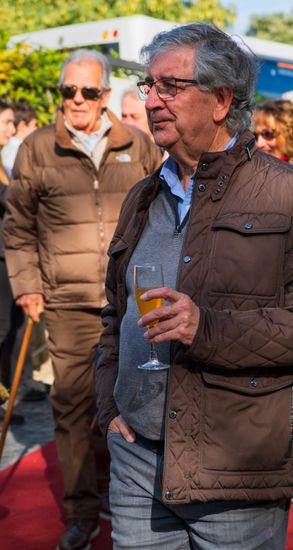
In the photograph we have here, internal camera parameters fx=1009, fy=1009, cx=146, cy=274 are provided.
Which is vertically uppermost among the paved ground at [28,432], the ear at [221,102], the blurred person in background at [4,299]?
the ear at [221,102]

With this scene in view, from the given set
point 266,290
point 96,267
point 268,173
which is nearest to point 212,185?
point 268,173

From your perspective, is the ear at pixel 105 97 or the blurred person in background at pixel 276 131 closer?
the ear at pixel 105 97

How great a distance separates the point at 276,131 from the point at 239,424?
4120 mm

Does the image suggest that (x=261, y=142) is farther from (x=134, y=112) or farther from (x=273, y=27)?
(x=273, y=27)

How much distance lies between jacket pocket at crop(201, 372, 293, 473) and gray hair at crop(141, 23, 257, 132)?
76cm

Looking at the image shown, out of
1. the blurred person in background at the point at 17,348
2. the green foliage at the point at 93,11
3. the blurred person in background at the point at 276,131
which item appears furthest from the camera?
the green foliage at the point at 93,11

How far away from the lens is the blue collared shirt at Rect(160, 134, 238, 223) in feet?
9.70

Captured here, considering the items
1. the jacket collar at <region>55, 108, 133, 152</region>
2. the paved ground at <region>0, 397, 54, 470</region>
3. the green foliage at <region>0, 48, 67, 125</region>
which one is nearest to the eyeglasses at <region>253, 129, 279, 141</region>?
the jacket collar at <region>55, 108, 133, 152</region>

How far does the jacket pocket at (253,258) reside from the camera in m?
2.73

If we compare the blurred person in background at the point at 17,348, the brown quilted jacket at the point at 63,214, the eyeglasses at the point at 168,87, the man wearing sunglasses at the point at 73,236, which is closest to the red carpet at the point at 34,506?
the man wearing sunglasses at the point at 73,236

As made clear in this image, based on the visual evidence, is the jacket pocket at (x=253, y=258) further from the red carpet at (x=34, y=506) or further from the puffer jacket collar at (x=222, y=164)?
the red carpet at (x=34, y=506)

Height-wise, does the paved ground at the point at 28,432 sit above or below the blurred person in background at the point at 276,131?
below

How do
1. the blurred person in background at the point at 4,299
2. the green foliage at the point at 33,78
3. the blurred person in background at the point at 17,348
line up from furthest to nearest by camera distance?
the green foliage at the point at 33,78 → the blurred person in background at the point at 17,348 → the blurred person in background at the point at 4,299

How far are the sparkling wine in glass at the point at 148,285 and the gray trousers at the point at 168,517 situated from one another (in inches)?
11.6
